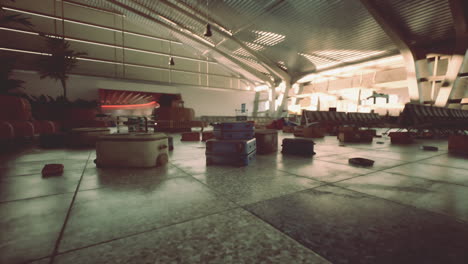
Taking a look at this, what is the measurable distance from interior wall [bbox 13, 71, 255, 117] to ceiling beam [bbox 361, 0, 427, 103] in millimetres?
16134

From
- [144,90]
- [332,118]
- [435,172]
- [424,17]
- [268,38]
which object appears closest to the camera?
[435,172]

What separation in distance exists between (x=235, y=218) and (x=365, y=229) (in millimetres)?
606

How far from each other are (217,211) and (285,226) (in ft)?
1.23

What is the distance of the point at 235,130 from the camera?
2494mm

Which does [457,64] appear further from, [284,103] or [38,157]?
[38,157]

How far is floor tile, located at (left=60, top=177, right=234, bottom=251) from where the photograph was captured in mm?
900

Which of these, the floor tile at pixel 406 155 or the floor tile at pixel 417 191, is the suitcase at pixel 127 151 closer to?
the floor tile at pixel 417 191

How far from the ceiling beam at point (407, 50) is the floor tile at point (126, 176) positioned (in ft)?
38.2

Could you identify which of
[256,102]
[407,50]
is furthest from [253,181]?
[256,102]

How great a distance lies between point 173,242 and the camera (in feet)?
2.68

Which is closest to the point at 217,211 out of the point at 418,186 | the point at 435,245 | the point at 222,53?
the point at 435,245

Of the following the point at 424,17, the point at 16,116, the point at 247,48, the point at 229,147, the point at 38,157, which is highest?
the point at 247,48

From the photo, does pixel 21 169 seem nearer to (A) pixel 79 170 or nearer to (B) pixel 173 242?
(A) pixel 79 170

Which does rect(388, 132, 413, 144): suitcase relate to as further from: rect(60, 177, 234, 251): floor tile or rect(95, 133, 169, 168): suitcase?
rect(95, 133, 169, 168): suitcase
